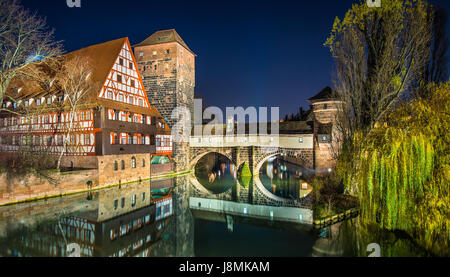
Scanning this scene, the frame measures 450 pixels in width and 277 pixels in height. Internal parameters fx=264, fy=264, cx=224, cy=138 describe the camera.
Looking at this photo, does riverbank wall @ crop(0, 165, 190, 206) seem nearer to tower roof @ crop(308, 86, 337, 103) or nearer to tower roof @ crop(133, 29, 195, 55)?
tower roof @ crop(133, 29, 195, 55)

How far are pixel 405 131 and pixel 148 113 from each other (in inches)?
682

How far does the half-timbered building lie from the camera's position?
54.6ft

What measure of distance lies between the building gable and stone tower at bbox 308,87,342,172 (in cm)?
1457

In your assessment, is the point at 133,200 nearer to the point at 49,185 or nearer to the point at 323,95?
the point at 49,185

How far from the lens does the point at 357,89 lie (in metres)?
11.9

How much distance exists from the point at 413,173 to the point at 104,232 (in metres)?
10.5

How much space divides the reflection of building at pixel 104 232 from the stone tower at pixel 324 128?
13.4 metres

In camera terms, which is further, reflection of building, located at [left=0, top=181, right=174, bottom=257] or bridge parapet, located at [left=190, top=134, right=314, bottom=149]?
bridge parapet, located at [left=190, top=134, right=314, bottom=149]

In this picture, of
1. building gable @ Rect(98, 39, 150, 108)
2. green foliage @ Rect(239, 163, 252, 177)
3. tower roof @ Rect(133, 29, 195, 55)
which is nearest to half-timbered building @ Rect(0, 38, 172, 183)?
building gable @ Rect(98, 39, 150, 108)

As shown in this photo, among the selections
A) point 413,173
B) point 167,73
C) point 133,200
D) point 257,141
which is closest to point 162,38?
point 167,73

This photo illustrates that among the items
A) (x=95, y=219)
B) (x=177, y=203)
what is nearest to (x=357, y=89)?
(x=177, y=203)

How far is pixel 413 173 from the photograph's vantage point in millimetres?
7168

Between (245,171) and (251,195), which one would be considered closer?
(251,195)
